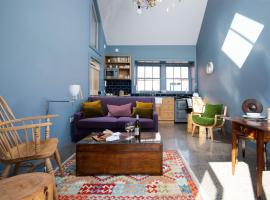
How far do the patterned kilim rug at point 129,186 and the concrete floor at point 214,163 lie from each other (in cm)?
20

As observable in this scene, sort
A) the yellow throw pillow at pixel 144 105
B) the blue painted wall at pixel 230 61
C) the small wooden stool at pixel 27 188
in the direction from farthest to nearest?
the yellow throw pillow at pixel 144 105, the blue painted wall at pixel 230 61, the small wooden stool at pixel 27 188

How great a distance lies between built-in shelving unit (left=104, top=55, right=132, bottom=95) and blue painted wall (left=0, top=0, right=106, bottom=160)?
246 cm

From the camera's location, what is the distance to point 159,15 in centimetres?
614

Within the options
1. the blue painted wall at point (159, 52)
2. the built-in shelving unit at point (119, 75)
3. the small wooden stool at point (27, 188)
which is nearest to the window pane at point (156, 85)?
the blue painted wall at point (159, 52)

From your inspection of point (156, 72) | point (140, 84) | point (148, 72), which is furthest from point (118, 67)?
point (156, 72)

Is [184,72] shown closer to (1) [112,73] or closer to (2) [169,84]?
(2) [169,84]

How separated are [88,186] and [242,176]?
185 cm

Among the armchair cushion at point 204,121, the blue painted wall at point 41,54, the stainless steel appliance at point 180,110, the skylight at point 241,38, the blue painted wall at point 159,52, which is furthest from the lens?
the blue painted wall at point 159,52

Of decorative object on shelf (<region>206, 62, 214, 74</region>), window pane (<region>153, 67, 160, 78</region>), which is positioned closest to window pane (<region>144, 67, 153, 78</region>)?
window pane (<region>153, 67, 160, 78</region>)

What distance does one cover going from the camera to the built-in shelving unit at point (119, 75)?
22.7 ft

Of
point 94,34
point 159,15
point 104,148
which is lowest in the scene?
point 104,148

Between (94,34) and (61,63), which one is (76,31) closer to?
(61,63)

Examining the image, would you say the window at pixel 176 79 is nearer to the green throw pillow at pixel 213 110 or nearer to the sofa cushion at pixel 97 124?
the green throw pillow at pixel 213 110

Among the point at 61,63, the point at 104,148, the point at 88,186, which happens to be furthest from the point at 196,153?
the point at 61,63
